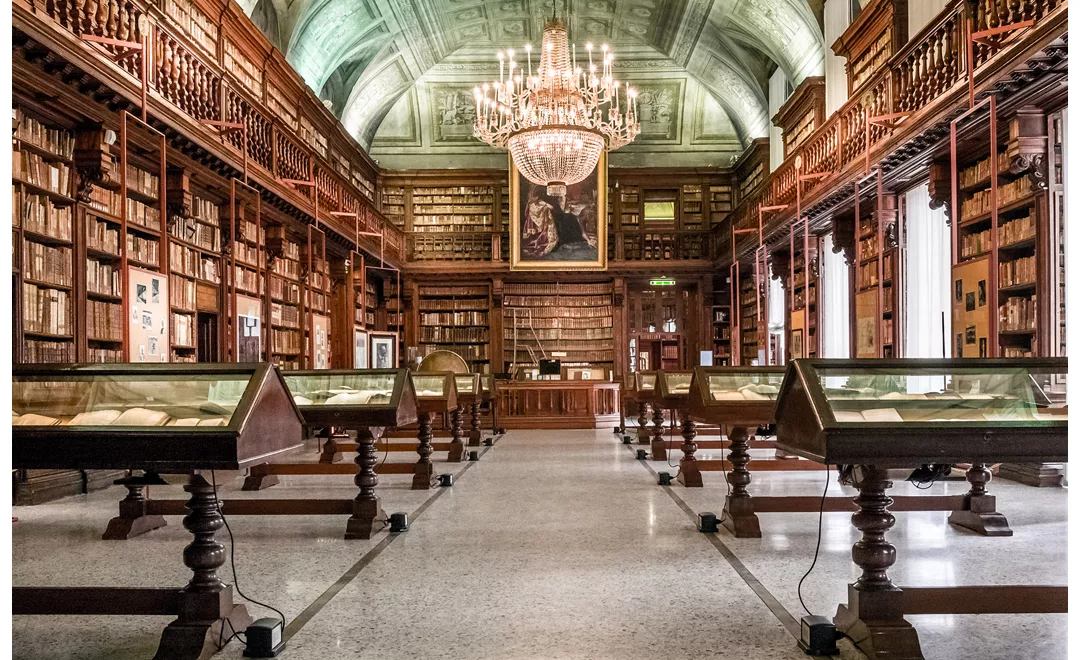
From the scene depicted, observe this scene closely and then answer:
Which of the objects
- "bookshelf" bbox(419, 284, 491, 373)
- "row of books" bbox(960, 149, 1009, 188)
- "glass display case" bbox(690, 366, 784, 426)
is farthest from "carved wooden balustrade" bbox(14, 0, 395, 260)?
"row of books" bbox(960, 149, 1009, 188)

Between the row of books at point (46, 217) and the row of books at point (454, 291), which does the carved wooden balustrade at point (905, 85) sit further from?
the row of books at point (46, 217)

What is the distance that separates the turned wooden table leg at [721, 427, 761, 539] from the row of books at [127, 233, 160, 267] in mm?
5832

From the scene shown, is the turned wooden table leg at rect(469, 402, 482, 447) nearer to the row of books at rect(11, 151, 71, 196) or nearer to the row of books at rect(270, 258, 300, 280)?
the row of books at rect(270, 258, 300, 280)

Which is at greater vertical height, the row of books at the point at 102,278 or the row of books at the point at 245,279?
the row of books at the point at 245,279

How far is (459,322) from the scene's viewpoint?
16969 millimetres

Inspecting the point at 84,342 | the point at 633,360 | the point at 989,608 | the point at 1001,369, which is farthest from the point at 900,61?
the point at 633,360

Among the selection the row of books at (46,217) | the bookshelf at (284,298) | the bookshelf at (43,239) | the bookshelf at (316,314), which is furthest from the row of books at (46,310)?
the bookshelf at (316,314)

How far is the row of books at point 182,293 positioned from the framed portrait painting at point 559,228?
325 inches

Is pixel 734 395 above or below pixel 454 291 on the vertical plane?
below

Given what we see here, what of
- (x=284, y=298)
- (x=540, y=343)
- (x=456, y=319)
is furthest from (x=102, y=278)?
(x=540, y=343)

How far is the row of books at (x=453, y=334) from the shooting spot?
17.0m

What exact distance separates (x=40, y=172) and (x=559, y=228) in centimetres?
1116

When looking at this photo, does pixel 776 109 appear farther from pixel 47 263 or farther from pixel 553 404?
pixel 47 263

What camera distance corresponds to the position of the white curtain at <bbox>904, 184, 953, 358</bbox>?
872 centimetres
